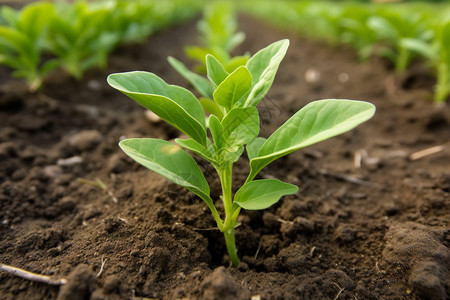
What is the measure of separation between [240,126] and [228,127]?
0.05 meters

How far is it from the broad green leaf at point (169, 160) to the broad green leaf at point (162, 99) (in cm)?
10

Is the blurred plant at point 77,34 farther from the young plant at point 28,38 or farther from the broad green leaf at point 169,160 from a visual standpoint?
the broad green leaf at point 169,160

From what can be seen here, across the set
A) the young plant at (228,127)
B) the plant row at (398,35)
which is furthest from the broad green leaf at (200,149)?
the plant row at (398,35)

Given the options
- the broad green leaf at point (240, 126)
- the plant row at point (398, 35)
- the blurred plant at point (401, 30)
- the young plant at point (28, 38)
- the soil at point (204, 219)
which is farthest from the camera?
the blurred plant at point (401, 30)

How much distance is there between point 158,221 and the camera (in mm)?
1556

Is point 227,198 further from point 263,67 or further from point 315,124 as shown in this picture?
point 263,67

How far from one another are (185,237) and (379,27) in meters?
3.65

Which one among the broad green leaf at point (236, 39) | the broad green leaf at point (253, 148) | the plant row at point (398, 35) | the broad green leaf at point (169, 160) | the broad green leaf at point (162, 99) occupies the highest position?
the broad green leaf at point (162, 99)

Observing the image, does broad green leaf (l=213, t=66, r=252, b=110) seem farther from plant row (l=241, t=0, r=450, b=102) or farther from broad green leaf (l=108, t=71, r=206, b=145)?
plant row (l=241, t=0, r=450, b=102)

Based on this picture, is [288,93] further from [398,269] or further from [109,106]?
[398,269]

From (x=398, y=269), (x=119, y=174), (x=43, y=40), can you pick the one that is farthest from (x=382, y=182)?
(x=43, y=40)

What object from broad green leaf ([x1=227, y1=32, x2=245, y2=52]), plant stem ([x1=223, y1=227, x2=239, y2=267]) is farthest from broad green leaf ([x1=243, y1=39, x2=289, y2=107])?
broad green leaf ([x1=227, y1=32, x2=245, y2=52])

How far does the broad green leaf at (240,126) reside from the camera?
3.77 feet

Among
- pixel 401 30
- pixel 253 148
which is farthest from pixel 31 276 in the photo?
pixel 401 30
